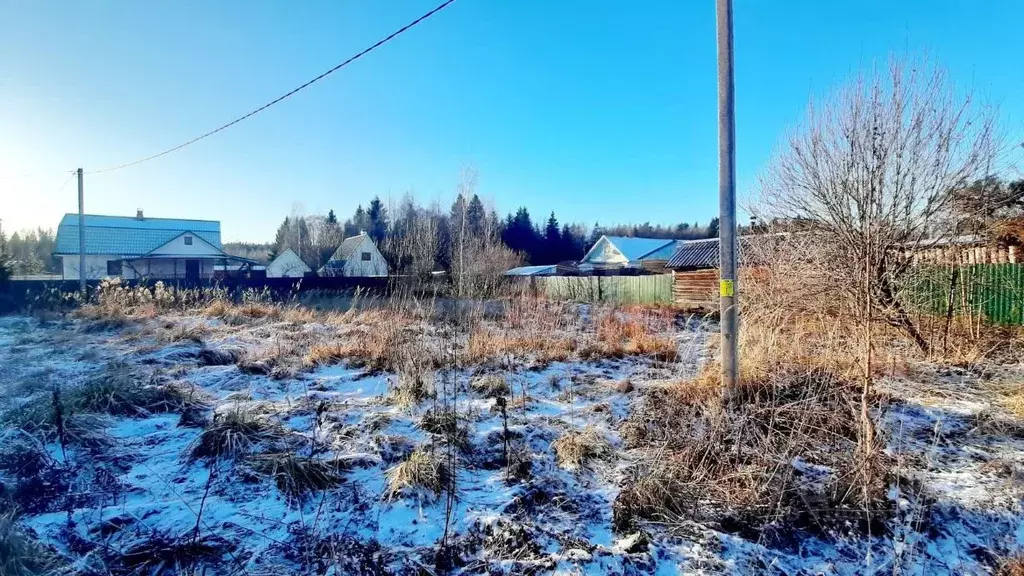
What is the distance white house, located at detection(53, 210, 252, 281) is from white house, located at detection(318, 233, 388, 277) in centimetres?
682

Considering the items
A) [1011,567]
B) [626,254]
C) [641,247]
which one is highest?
[641,247]

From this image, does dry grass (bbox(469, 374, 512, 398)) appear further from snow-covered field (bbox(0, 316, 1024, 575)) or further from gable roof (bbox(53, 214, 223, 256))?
gable roof (bbox(53, 214, 223, 256))

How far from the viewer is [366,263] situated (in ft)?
105

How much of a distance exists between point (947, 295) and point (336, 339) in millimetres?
9855

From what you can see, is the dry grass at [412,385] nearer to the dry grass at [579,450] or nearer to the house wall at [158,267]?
the dry grass at [579,450]

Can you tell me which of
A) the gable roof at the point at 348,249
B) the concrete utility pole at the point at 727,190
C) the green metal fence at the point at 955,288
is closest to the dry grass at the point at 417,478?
the concrete utility pole at the point at 727,190

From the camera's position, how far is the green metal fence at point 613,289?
60.3ft

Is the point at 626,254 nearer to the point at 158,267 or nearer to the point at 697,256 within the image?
the point at 697,256

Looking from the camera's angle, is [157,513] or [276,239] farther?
[276,239]

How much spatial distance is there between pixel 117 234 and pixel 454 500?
34578mm

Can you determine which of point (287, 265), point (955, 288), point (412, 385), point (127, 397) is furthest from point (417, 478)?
point (287, 265)

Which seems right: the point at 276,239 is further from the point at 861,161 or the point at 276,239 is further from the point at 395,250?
the point at 861,161

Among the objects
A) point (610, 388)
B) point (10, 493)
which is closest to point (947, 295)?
point (610, 388)

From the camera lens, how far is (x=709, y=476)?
8.55ft
